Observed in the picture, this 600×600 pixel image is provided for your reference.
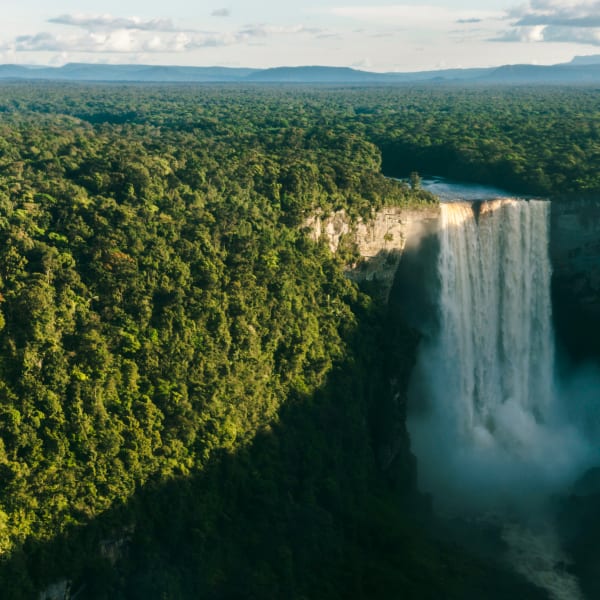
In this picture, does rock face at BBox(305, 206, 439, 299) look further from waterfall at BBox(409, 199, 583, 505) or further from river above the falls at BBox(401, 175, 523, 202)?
river above the falls at BBox(401, 175, 523, 202)

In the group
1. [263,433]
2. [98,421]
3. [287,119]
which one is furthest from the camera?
[287,119]

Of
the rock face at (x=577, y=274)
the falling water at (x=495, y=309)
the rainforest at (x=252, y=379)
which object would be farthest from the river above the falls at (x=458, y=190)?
the rock face at (x=577, y=274)

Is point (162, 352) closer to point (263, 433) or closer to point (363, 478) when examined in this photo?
point (263, 433)

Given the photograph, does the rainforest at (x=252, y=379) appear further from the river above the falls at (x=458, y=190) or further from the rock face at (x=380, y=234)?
the river above the falls at (x=458, y=190)

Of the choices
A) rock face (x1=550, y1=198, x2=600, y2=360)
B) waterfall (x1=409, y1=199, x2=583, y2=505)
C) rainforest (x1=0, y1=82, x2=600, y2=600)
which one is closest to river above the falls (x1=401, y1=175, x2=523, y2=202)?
rainforest (x1=0, y1=82, x2=600, y2=600)

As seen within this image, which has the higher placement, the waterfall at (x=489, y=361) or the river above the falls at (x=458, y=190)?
the river above the falls at (x=458, y=190)

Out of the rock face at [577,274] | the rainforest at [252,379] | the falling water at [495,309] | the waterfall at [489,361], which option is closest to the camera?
the rainforest at [252,379]

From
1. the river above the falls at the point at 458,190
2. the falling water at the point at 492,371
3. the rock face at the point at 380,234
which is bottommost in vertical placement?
the falling water at the point at 492,371

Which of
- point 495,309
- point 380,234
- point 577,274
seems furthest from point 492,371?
point 380,234

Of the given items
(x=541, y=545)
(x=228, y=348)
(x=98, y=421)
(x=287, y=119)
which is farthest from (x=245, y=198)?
(x=287, y=119)
